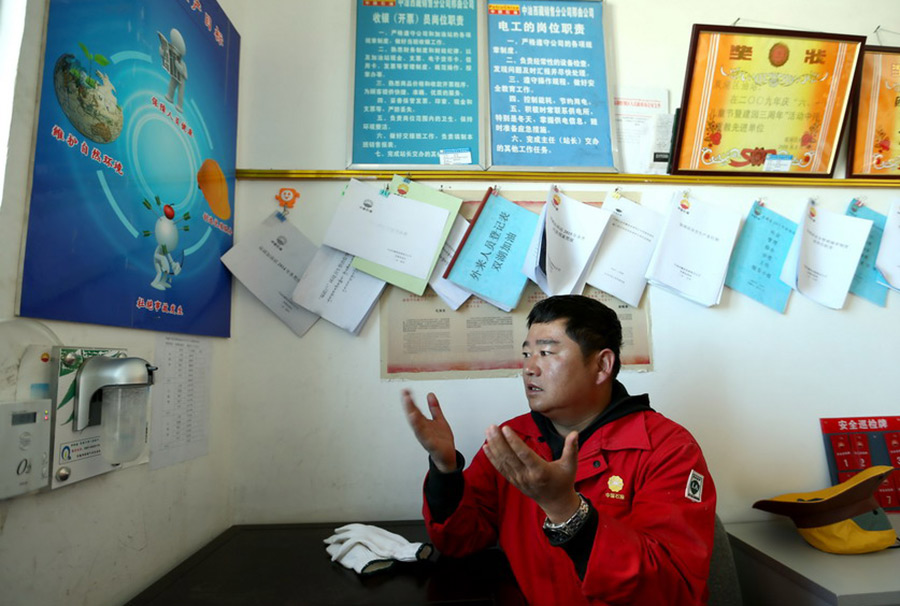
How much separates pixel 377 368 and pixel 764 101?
1508mm

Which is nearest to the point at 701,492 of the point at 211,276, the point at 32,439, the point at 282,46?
the point at 32,439

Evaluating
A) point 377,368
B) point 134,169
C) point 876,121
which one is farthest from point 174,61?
point 876,121

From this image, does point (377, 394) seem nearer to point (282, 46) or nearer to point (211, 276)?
point (211, 276)

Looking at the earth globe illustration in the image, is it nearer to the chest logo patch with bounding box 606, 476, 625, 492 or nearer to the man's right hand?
the man's right hand

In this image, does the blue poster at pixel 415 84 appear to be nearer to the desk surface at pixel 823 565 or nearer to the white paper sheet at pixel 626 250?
the white paper sheet at pixel 626 250

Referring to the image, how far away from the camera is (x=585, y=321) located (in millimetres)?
1194

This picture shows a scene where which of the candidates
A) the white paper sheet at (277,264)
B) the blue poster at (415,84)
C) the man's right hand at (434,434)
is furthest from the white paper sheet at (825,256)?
the white paper sheet at (277,264)

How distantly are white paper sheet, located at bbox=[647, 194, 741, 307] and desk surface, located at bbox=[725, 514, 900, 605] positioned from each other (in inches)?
26.0

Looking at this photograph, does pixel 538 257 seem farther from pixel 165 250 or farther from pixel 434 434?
pixel 165 250

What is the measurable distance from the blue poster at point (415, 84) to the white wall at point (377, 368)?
0.07 metres

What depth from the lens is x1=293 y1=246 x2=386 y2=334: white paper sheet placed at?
1456mm

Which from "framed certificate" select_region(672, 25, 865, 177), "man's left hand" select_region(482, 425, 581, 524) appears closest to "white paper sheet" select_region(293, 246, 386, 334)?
"man's left hand" select_region(482, 425, 581, 524)

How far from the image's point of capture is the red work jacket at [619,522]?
814 millimetres

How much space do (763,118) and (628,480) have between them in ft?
4.34
